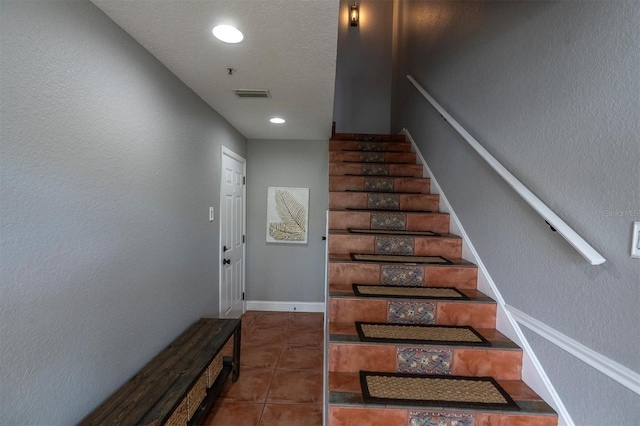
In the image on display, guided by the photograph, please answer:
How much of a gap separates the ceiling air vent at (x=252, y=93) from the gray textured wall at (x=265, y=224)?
1.52 meters

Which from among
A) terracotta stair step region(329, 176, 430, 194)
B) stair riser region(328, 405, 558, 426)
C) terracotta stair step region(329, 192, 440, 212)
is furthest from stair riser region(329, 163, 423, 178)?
stair riser region(328, 405, 558, 426)

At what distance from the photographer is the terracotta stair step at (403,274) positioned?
193cm

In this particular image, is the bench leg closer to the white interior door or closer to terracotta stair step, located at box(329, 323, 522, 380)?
the white interior door

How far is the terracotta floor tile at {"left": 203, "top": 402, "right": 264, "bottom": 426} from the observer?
1.88m

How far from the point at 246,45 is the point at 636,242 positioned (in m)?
1.81

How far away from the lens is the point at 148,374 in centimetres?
155

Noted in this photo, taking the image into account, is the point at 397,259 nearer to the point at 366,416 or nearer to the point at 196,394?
the point at 366,416

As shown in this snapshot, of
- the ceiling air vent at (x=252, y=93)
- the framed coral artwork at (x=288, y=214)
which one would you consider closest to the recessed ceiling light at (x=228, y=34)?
Answer: the ceiling air vent at (x=252, y=93)

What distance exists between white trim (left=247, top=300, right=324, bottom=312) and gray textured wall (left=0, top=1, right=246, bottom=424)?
1961mm

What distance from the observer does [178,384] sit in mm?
1464

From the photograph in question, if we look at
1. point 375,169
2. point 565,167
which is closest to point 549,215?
point 565,167

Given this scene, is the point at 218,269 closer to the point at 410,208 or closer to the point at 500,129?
the point at 410,208

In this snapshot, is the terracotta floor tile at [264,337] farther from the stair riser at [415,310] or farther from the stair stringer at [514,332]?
the stair stringer at [514,332]

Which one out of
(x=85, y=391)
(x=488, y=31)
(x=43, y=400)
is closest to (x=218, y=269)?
(x=85, y=391)
